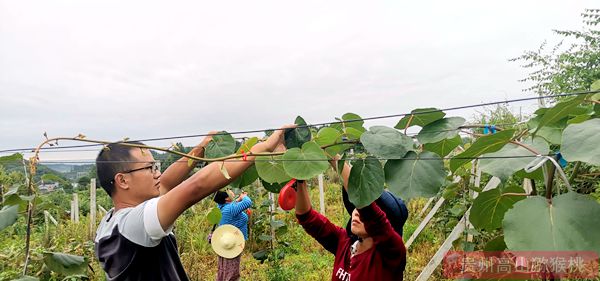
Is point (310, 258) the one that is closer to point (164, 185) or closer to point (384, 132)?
point (164, 185)

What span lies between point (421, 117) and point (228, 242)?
3157mm

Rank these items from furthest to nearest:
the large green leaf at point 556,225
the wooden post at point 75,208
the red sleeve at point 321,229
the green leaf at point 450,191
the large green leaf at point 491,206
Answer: the wooden post at point 75,208
the red sleeve at point 321,229
the green leaf at point 450,191
the large green leaf at point 491,206
the large green leaf at point 556,225

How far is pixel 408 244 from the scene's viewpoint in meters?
4.73

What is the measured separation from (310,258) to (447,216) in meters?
1.87

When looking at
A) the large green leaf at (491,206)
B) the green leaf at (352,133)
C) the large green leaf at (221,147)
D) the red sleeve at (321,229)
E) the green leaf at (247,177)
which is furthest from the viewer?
the red sleeve at (321,229)

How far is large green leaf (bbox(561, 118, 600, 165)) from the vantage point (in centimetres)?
60

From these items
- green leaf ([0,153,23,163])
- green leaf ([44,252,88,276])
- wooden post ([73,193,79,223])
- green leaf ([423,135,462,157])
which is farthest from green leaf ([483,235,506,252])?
wooden post ([73,193,79,223])

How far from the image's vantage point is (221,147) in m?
1.18

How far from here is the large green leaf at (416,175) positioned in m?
0.84

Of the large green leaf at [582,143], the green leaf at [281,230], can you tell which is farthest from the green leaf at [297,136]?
the green leaf at [281,230]

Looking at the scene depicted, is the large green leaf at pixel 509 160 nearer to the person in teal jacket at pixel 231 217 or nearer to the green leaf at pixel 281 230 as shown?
the person in teal jacket at pixel 231 217

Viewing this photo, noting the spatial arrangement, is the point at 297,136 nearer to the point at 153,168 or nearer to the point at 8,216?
the point at 153,168

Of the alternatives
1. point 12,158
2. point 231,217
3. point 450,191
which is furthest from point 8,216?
point 231,217

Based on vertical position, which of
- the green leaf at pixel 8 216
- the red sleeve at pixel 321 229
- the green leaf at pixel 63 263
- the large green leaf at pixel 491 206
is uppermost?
the green leaf at pixel 8 216
